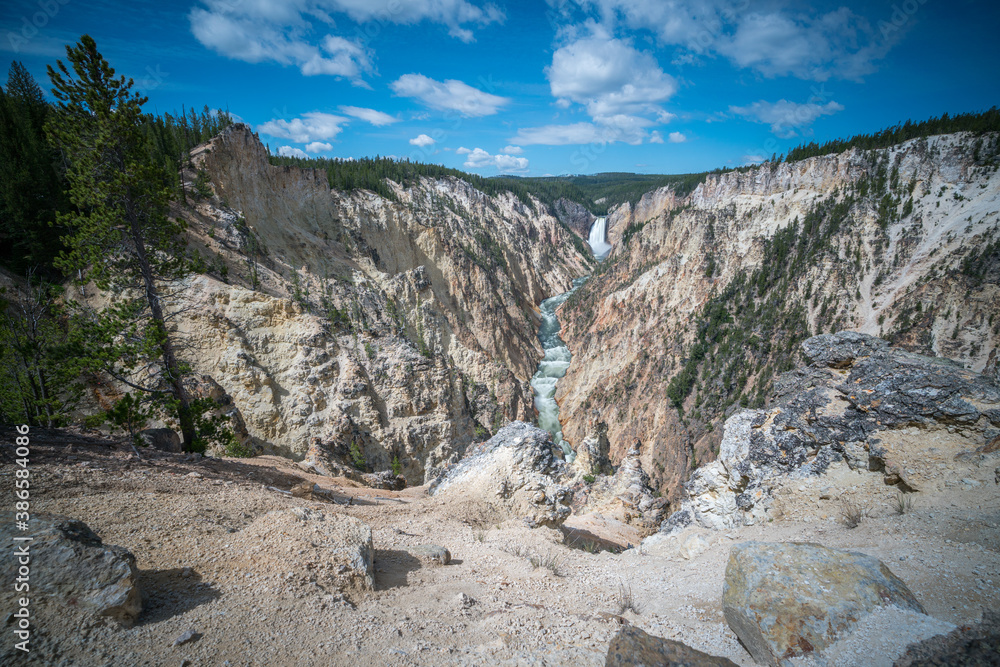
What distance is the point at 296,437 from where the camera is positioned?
20125 mm

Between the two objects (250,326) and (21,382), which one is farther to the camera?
(250,326)

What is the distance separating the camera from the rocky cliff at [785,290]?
29656 mm

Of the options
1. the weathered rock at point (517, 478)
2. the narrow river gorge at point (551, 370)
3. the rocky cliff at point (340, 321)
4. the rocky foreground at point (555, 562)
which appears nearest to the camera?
the rocky foreground at point (555, 562)

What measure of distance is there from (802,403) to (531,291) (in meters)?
55.7

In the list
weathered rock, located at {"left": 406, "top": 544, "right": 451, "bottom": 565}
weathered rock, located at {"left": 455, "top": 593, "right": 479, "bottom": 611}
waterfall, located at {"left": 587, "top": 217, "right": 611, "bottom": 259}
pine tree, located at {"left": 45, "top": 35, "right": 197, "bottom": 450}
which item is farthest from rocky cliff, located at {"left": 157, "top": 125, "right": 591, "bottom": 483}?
waterfall, located at {"left": 587, "top": 217, "right": 611, "bottom": 259}

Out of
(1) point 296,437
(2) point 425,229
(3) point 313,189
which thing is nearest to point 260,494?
(1) point 296,437

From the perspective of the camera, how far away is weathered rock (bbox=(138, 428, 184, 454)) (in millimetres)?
10852

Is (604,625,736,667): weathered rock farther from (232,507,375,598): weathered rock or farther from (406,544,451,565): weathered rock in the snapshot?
(406,544,451,565): weathered rock

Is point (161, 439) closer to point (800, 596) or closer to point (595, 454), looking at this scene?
point (800, 596)

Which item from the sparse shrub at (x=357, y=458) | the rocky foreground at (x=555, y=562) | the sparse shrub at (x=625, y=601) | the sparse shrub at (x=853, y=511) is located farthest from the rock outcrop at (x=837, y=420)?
the sparse shrub at (x=357, y=458)

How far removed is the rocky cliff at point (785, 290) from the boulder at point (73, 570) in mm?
31358

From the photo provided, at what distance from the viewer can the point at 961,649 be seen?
339 cm

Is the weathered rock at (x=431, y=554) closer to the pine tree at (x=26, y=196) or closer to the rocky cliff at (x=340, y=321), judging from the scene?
the rocky cliff at (x=340, y=321)

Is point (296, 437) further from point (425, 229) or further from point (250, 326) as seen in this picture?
point (425, 229)
